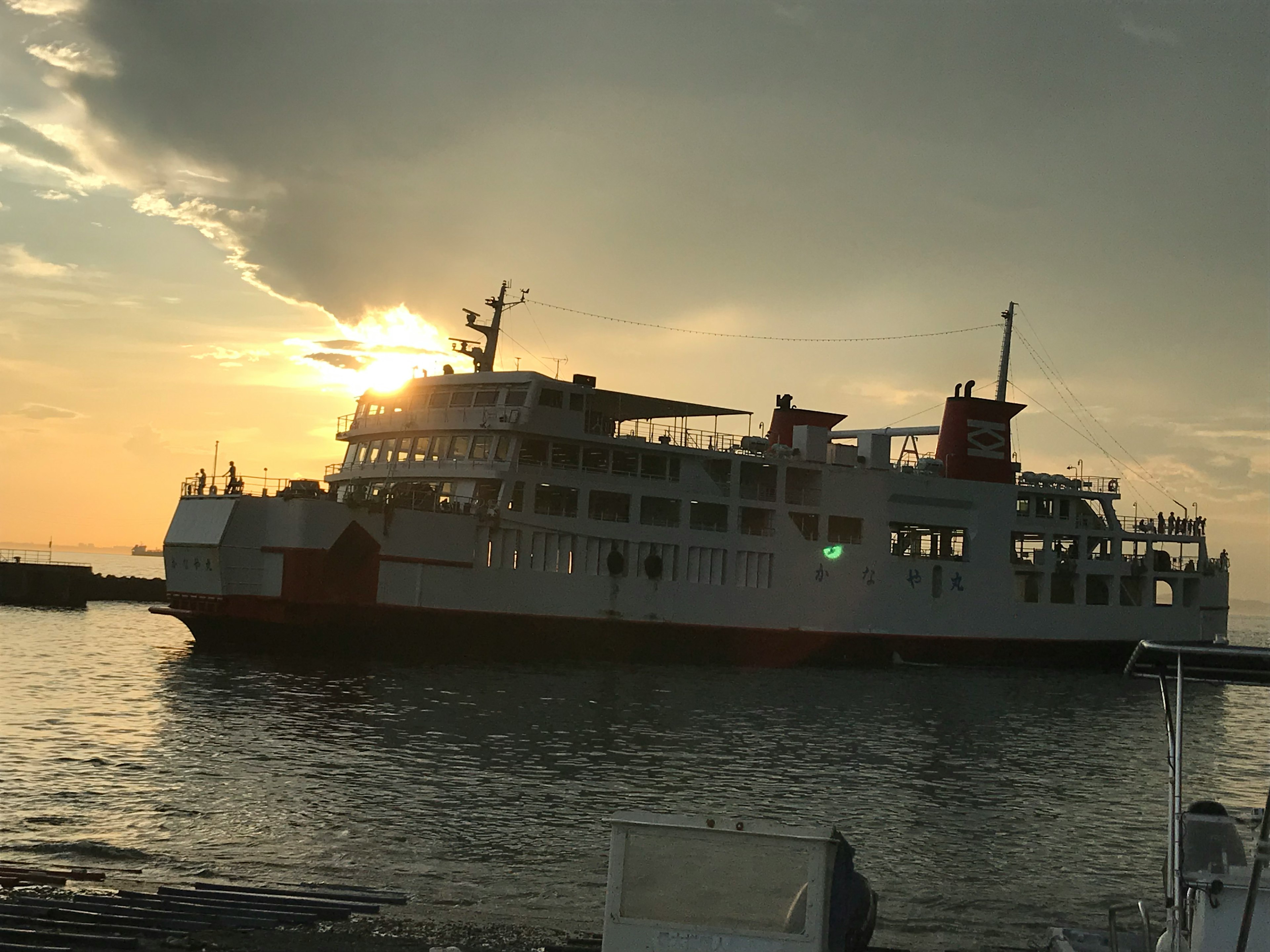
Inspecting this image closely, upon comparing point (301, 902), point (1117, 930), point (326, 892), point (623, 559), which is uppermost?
point (623, 559)

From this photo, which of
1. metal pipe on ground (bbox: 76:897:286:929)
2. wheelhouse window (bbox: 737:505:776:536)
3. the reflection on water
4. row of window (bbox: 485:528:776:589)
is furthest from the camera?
wheelhouse window (bbox: 737:505:776:536)

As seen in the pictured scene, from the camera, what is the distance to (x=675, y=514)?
3853 centimetres

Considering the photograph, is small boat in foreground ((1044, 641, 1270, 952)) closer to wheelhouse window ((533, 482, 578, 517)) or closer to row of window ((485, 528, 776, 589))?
row of window ((485, 528, 776, 589))

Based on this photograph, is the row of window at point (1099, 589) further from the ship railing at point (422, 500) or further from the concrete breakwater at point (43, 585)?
the concrete breakwater at point (43, 585)

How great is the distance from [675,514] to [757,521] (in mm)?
3272

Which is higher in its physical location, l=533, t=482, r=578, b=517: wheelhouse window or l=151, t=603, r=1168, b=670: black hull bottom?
l=533, t=482, r=578, b=517: wheelhouse window

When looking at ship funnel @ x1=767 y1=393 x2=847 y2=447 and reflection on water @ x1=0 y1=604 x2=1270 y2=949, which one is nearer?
reflection on water @ x1=0 y1=604 x2=1270 y2=949

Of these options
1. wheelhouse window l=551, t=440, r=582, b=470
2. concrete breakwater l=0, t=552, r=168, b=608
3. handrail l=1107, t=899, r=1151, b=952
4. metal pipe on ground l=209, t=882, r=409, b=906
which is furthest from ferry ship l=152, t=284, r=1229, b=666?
concrete breakwater l=0, t=552, r=168, b=608

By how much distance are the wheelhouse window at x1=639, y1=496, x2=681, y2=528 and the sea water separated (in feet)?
20.1

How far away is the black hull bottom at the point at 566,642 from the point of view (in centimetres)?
3166

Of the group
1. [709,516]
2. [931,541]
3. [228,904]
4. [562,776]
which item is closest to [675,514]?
[709,516]

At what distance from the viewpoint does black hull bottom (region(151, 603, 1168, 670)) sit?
1246 inches

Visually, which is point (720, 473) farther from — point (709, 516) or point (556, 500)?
point (556, 500)

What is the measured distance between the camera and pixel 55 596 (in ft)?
206
